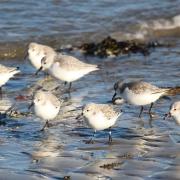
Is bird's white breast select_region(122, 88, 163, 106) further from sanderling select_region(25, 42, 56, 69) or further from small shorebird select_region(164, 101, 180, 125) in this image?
sanderling select_region(25, 42, 56, 69)

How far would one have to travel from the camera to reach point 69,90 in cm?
1229

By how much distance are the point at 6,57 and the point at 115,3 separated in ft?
16.9

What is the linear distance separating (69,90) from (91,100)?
1.00 meters

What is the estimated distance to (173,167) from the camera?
8.02m

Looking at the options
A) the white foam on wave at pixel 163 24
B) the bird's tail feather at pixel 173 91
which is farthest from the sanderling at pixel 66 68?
the white foam on wave at pixel 163 24

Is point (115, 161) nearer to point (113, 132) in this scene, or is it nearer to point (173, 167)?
point (173, 167)

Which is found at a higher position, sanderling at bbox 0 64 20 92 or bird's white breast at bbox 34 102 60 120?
sanderling at bbox 0 64 20 92

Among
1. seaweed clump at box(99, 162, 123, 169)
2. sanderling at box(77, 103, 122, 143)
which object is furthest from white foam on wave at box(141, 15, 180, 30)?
seaweed clump at box(99, 162, 123, 169)

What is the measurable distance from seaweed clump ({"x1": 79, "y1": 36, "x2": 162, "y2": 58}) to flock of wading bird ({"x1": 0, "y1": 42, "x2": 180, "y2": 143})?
5.70 feet

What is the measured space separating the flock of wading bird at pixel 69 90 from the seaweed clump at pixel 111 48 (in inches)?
68.4

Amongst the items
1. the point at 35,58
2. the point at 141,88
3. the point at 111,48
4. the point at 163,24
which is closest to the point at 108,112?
the point at 141,88

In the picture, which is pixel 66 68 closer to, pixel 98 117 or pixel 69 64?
pixel 69 64

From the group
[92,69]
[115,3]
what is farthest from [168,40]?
[92,69]

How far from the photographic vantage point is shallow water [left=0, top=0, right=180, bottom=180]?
811cm
